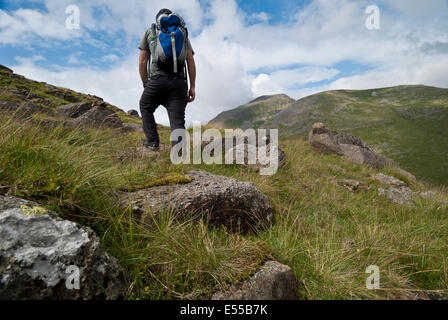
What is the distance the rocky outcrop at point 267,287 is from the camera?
156cm

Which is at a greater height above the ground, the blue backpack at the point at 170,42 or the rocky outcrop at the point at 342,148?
the blue backpack at the point at 170,42

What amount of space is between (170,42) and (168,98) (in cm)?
105

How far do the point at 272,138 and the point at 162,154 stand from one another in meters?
5.21

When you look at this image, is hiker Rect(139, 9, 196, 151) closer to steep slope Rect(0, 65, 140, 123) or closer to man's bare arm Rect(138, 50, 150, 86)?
man's bare arm Rect(138, 50, 150, 86)

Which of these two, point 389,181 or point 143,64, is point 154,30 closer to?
point 143,64

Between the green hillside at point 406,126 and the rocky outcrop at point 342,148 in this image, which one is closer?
the rocky outcrop at point 342,148

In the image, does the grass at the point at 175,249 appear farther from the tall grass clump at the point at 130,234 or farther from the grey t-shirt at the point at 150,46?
the grey t-shirt at the point at 150,46

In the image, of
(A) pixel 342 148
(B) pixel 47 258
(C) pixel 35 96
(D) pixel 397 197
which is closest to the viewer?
(B) pixel 47 258

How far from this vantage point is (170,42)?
405 cm

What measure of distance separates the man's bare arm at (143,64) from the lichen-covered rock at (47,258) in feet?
12.6

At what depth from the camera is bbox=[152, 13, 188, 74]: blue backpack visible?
13.3 ft

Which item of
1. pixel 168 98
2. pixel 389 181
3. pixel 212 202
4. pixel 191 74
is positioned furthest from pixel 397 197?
pixel 168 98

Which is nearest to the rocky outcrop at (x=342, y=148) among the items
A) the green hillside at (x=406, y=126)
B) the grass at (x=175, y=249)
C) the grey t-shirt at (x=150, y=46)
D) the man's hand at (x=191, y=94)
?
the man's hand at (x=191, y=94)
